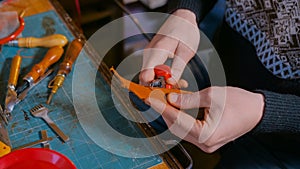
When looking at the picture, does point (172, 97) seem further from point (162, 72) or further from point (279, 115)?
point (279, 115)

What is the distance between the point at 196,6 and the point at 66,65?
1.04ft

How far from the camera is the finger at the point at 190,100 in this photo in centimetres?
60

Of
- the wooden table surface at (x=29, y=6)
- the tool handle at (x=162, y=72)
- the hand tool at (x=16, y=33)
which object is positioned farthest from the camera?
the wooden table surface at (x=29, y=6)

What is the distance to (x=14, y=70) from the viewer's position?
743 mm

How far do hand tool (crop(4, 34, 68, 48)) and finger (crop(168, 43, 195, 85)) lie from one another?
0.23 meters

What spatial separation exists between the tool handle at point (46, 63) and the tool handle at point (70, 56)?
2 centimetres

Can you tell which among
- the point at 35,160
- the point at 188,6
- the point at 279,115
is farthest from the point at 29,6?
the point at 279,115

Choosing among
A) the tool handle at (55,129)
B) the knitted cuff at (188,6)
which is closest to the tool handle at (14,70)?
the tool handle at (55,129)

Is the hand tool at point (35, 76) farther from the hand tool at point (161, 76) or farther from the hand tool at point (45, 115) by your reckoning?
the hand tool at point (161, 76)

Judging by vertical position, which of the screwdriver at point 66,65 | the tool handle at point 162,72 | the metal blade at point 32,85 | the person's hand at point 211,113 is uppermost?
the metal blade at point 32,85

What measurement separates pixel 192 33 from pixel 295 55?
21 cm

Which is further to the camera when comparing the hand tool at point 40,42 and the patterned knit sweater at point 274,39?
the hand tool at point 40,42

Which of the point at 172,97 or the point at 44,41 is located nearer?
the point at 172,97

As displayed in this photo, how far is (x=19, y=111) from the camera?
2.25ft
